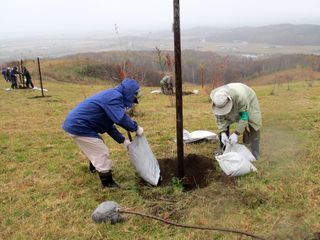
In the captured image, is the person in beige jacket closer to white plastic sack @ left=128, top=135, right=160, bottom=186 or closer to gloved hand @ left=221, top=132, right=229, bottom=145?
gloved hand @ left=221, top=132, right=229, bottom=145

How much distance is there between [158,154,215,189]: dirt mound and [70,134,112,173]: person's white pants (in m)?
0.76

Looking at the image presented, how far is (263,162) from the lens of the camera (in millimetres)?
5066

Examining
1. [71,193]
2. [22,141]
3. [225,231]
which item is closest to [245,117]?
[225,231]

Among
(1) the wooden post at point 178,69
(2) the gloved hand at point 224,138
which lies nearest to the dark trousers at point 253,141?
(2) the gloved hand at point 224,138

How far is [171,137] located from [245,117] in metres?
2.49

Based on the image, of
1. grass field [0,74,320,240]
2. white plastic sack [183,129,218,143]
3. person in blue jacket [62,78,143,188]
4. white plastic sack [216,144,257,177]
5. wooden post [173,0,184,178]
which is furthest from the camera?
white plastic sack [183,129,218,143]

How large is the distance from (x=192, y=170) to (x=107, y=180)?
1.17m

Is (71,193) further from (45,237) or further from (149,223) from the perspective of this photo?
(149,223)

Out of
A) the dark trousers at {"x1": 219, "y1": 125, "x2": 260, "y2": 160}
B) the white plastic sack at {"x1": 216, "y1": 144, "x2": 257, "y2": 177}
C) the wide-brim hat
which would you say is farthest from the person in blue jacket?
the dark trousers at {"x1": 219, "y1": 125, "x2": 260, "y2": 160}

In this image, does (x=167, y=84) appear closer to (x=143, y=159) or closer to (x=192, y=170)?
(x=192, y=170)

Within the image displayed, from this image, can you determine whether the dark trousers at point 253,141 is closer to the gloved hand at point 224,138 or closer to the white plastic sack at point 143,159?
the gloved hand at point 224,138

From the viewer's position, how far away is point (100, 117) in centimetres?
420

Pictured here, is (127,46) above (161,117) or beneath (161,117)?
above

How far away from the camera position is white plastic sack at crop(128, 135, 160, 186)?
4367 mm
